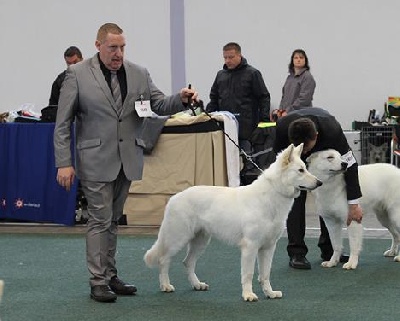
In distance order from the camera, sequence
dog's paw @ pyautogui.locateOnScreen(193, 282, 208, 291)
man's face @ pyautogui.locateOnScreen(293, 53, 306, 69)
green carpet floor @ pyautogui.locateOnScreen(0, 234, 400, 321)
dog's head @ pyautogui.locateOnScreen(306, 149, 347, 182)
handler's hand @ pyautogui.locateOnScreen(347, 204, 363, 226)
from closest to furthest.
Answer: green carpet floor @ pyautogui.locateOnScreen(0, 234, 400, 321), dog's paw @ pyautogui.locateOnScreen(193, 282, 208, 291), dog's head @ pyautogui.locateOnScreen(306, 149, 347, 182), handler's hand @ pyautogui.locateOnScreen(347, 204, 363, 226), man's face @ pyautogui.locateOnScreen(293, 53, 306, 69)

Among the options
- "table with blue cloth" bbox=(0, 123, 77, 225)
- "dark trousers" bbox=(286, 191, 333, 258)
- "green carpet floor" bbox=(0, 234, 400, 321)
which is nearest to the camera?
"green carpet floor" bbox=(0, 234, 400, 321)

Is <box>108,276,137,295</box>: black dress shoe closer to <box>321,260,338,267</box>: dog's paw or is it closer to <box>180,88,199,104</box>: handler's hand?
<box>180,88,199,104</box>: handler's hand

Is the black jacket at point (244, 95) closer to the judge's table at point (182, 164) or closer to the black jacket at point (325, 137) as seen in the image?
the judge's table at point (182, 164)

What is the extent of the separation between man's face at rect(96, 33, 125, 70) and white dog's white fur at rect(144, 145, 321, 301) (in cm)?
87

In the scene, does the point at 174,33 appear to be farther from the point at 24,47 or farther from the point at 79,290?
the point at 79,290

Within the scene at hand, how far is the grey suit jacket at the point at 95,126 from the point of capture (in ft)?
15.7

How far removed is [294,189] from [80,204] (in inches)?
146

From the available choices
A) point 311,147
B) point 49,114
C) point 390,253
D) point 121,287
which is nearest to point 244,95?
point 49,114

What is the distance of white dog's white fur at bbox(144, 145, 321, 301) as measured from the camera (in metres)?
4.71

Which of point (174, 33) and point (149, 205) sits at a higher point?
point (174, 33)

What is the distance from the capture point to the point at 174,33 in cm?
1284

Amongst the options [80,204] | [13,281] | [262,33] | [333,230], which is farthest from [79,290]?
[262,33]

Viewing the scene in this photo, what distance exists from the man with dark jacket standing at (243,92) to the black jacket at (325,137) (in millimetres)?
2723

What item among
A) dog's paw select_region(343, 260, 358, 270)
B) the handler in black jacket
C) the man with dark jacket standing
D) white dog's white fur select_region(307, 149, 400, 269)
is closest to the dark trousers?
the handler in black jacket
